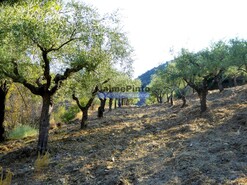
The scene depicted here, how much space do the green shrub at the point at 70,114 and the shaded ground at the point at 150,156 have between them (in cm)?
1420

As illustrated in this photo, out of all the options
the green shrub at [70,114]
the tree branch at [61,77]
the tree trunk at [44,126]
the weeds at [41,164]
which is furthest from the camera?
the green shrub at [70,114]

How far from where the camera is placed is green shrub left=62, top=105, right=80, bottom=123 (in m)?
28.1

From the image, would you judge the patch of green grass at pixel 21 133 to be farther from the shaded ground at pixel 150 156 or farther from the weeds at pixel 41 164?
the weeds at pixel 41 164

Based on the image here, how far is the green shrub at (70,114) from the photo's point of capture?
28109 mm

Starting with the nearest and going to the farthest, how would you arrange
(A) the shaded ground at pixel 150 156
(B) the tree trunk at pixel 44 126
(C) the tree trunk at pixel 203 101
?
(A) the shaded ground at pixel 150 156, (B) the tree trunk at pixel 44 126, (C) the tree trunk at pixel 203 101

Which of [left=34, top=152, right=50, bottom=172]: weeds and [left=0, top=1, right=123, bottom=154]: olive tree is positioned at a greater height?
[left=0, top=1, right=123, bottom=154]: olive tree

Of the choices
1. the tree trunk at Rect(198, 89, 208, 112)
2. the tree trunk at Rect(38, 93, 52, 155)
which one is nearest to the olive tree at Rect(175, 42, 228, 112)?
the tree trunk at Rect(198, 89, 208, 112)

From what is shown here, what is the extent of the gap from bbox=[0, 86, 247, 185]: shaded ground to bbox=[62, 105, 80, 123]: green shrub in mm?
14196

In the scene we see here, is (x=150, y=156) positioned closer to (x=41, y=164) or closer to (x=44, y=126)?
(x=41, y=164)

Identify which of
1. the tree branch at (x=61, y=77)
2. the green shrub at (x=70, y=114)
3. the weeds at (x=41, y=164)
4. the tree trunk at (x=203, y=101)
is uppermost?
the tree branch at (x=61, y=77)

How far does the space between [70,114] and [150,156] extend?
1995cm

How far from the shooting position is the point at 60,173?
29.3 feet

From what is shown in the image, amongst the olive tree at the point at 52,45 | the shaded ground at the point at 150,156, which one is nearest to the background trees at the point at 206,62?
the shaded ground at the point at 150,156

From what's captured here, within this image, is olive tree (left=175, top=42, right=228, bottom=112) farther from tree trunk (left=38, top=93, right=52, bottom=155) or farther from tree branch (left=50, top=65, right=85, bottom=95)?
tree trunk (left=38, top=93, right=52, bottom=155)
